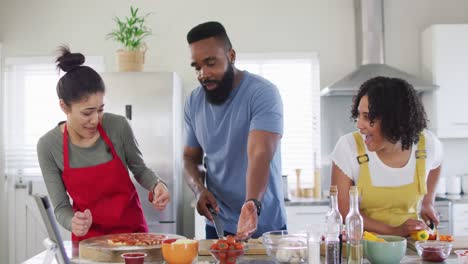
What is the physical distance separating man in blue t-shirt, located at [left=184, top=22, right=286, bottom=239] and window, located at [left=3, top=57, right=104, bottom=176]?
2975mm

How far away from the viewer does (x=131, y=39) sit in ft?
15.6

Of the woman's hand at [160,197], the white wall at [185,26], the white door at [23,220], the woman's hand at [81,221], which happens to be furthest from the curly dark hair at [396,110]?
the white door at [23,220]

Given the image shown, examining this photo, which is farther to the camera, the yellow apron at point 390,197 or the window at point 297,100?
the window at point 297,100

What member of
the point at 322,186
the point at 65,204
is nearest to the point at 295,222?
the point at 322,186

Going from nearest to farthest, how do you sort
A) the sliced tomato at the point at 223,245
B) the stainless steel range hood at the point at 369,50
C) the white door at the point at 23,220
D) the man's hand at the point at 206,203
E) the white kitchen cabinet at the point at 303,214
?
1. the sliced tomato at the point at 223,245
2. the man's hand at the point at 206,203
3. the white kitchen cabinet at the point at 303,214
4. the stainless steel range hood at the point at 369,50
5. the white door at the point at 23,220

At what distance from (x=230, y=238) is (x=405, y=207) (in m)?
0.90

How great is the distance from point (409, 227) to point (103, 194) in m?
1.20

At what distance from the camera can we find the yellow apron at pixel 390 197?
2186 mm

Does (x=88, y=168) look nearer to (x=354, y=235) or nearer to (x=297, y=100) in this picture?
(x=354, y=235)

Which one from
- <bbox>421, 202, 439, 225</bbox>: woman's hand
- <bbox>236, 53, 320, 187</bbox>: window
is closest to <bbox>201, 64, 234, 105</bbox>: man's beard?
<bbox>421, 202, 439, 225</bbox>: woman's hand

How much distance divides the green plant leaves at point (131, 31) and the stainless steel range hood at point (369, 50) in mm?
1632

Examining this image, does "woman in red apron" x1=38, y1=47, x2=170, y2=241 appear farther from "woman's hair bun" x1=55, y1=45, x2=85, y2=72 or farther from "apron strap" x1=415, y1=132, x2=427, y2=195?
"apron strap" x1=415, y1=132, x2=427, y2=195

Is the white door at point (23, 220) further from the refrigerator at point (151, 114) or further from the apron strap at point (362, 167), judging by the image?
the apron strap at point (362, 167)

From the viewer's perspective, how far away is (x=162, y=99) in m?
4.29
